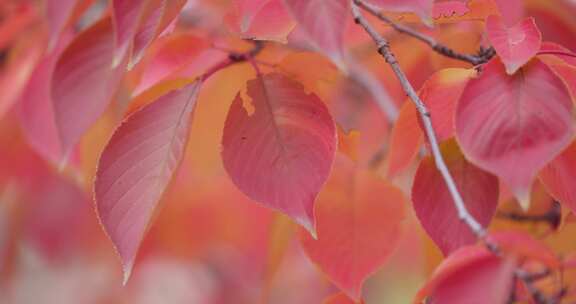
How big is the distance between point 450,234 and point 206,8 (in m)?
1.14

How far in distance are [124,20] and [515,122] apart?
27 cm

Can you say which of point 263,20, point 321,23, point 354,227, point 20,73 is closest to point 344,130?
point 354,227

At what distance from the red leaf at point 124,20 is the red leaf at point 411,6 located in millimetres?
167

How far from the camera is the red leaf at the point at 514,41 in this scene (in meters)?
0.57

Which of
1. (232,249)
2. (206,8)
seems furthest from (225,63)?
(232,249)

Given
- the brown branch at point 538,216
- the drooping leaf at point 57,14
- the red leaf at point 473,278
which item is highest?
the drooping leaf at point 57,14

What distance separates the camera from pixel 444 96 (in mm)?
632

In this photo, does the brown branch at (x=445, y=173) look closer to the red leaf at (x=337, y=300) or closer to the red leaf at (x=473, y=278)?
the red leaf at (x=473, y=278)

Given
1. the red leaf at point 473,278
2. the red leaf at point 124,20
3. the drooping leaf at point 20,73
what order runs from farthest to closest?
the drooping leaf at point 20,73 < the red leaf at point 124,20 < the red leaf at point 473,278

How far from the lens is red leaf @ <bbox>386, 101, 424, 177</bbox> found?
2.24ft

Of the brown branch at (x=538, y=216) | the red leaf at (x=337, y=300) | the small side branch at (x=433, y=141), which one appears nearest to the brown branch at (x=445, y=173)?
the small side branch at (x=433, y=141)

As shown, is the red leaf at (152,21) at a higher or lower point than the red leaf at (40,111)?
higher

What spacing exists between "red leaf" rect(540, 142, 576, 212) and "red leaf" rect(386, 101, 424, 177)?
100 millimetres

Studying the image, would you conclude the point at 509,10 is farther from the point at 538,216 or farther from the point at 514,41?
the point at 538,216
